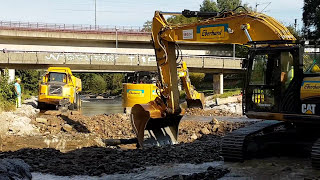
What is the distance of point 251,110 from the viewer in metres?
9.52

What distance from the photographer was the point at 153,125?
13.1 meters

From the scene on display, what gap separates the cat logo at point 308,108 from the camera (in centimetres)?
864

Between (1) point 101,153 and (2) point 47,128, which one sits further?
(2) point 47,128

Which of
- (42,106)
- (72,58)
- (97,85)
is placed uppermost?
(72,58)

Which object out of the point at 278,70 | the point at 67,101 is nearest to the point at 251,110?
the point at 278,70

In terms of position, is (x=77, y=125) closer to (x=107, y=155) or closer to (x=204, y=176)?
(x=107, y=155)

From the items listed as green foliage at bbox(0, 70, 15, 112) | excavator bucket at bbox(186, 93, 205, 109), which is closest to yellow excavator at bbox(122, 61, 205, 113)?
excavator bucket at bbox(186, 93, 205, 109)

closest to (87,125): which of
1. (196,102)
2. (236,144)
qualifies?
(196,102)

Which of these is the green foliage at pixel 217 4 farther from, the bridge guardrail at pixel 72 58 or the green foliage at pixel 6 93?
the green foliage at pixel 6 93

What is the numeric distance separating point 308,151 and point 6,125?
12.2 meters

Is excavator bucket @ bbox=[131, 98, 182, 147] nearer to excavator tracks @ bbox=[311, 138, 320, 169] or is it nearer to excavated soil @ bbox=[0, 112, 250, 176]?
excavated soil @ bbox=[0, 112, 250, 176]

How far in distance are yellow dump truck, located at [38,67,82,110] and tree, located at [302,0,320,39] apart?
109 ft

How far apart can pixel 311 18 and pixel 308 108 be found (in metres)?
44.6

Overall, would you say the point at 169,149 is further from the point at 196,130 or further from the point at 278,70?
the point at 196,130
